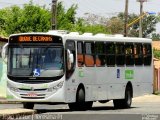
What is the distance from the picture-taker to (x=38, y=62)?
25766 mm

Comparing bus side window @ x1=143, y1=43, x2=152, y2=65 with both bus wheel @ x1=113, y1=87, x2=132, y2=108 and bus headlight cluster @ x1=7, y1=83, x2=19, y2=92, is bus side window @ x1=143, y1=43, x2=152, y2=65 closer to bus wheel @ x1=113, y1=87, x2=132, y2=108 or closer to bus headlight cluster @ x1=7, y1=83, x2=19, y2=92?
bus wheel @ x1=113, y1=87, x2=132, y2=108

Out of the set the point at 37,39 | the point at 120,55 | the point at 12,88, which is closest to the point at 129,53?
the point at 120,55

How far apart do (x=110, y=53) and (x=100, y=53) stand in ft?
3.20

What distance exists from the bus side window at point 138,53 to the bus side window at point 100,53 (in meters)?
3.25

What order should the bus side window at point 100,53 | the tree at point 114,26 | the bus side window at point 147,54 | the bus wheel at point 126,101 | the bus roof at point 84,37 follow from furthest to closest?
1. the tree at point 114,26
2. the bus side window at point 147,54
3. the bus wheel at point 126,101
4. the bus side window at point 100,53
5. the bus roof at point 84,37

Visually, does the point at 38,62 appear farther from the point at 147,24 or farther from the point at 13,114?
the point at 147,24

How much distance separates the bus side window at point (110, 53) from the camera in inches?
1159

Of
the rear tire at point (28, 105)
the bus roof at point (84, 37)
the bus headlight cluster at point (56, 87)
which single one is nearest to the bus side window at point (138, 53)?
the bus roof at point (84, 37)

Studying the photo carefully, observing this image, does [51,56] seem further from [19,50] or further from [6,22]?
[6,22]

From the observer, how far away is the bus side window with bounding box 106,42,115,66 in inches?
1159

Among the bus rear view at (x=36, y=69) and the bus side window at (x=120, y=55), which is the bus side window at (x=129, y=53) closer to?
the bus side window at (x=120, y=55)

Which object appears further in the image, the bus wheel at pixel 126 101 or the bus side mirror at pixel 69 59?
Result: the bus wheel at pixel 126 101

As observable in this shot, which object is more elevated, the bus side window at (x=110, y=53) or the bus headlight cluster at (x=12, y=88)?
the bus side window at (x=110, y=53)

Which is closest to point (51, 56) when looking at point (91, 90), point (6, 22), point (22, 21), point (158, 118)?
point (91, 90)
